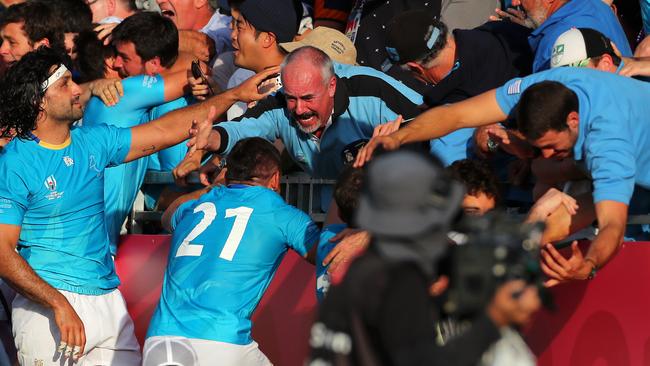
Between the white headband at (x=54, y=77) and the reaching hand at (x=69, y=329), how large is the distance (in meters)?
1.33

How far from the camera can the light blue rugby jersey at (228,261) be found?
6340mm

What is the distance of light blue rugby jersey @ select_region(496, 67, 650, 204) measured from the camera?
5.31m

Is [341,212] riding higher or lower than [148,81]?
A: higher

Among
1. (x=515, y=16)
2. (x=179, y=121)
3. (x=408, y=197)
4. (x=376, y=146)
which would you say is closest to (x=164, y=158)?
(x=179, y=121)

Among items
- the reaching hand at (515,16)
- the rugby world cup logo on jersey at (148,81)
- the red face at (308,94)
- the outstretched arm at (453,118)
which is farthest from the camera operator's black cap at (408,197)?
the rugby world cup logo on jersey at (148,81)

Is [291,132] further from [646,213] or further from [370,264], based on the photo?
[370,264]

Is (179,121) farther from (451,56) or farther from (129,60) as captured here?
(451,56)

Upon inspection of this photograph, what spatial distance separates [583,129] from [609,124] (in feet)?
0.43

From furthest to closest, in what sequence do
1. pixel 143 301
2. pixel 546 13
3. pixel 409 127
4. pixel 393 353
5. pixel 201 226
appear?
pixel 143 301, pixel 546 13, pixel 201 226, pixel 409 127, pixel 393 353

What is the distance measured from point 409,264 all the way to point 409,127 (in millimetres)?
2534

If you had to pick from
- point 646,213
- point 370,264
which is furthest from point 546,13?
point 370,264

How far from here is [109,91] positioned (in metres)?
8.07

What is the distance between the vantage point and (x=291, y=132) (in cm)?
732

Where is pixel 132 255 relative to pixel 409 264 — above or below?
below
